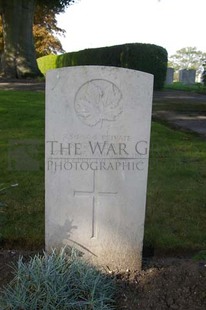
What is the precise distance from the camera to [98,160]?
2900 millimetres

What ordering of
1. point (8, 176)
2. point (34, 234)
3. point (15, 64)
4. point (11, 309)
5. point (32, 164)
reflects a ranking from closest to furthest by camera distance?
point (11, 309)
point (34, 234)
point (8, 176)
point (32, 164)
point (15, 64)

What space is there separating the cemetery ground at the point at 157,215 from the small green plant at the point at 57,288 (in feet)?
0.67

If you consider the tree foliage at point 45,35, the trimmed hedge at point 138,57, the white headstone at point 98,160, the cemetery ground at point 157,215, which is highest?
the tree foliage at point 45,35

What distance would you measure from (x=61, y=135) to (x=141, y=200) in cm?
73

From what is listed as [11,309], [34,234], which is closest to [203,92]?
[34,234]

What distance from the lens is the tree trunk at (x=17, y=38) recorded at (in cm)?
1990

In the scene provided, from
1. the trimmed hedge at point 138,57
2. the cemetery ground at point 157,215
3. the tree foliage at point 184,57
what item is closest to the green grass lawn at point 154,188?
the cemetery ground at point 157,215

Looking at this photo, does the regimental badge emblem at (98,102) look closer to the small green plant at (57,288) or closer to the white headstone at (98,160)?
the white headstone at (98,160)

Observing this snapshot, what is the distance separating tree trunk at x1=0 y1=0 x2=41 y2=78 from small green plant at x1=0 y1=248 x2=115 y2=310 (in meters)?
17.9

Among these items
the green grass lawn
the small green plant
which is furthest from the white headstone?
the green grass lawn

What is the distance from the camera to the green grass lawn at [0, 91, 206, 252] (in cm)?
364

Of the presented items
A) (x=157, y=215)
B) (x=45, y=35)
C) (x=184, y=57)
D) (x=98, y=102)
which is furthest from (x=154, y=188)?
(x=184, y=57)

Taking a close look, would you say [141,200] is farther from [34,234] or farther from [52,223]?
[34,234]

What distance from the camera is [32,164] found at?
18.4ft
